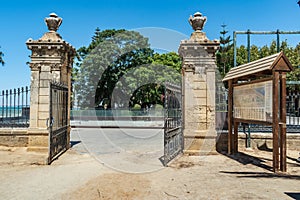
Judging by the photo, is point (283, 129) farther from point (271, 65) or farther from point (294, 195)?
point (294, 195)

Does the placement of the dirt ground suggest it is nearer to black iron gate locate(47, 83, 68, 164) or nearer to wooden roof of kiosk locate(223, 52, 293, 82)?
black iron gate locate(47, 83, 68, 164)

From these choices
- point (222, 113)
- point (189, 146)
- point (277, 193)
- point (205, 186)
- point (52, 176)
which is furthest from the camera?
point (222, 113)

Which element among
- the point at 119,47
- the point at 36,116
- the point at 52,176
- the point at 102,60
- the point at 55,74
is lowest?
the point at 52,176

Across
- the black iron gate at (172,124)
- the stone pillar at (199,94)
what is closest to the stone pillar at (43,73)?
the black iron gate at (172,124)

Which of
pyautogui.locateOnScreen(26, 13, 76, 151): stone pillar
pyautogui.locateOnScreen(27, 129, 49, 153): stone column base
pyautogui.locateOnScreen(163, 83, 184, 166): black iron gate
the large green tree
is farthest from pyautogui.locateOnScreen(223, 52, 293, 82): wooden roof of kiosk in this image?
the large green tree

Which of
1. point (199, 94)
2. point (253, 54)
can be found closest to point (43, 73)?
point (199, 94)

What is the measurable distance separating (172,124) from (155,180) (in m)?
2.31

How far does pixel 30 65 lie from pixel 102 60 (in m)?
17.0

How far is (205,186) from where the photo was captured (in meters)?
4.95

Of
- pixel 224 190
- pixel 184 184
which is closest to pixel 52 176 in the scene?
pixel 184 184

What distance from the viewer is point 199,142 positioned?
313 inches

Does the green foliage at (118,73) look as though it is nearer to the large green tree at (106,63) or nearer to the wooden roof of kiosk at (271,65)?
the large green tree at (106,63)

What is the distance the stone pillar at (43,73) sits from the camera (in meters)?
8.02

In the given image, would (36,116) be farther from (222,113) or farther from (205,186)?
(222,113)
